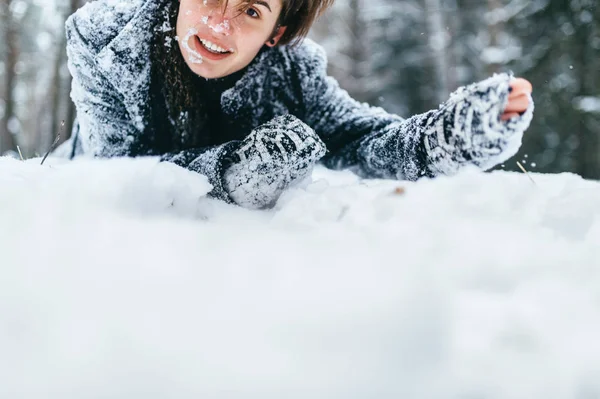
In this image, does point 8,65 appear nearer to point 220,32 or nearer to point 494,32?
point 220,32

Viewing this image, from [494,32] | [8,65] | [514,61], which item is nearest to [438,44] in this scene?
[494,32]

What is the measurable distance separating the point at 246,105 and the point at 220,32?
0.35 metres

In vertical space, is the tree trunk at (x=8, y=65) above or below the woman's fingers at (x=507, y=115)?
below

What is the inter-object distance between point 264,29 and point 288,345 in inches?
43.7

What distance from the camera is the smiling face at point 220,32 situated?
4.25 ft

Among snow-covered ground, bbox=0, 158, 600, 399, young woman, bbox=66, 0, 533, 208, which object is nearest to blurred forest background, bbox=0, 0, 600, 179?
young woman, bbox=66, 0, 533, 208

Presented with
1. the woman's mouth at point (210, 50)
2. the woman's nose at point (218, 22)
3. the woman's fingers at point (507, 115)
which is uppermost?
the woman's nose at point (218, 22)

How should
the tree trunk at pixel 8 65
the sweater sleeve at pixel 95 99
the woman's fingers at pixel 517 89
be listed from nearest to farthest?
the woman's fingers at pixel 517 89 < the sweater sleeve at pixel 95 99 < the tree trunk at pixel 8 65

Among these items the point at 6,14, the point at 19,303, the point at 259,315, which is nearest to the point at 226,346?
the point at 259,315

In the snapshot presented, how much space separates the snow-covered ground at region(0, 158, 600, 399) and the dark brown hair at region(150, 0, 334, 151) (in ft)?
2.17

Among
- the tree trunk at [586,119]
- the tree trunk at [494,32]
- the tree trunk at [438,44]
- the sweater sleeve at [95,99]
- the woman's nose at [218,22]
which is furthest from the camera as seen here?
the tree trunk at [438,44]

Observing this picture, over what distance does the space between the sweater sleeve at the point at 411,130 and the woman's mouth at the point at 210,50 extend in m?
0.41

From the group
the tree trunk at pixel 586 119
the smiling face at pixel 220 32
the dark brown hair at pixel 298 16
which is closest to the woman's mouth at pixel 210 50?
the smiling face at pixel 220 32

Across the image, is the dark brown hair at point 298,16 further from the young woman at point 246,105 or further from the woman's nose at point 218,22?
the woman's nose at point 218,22
